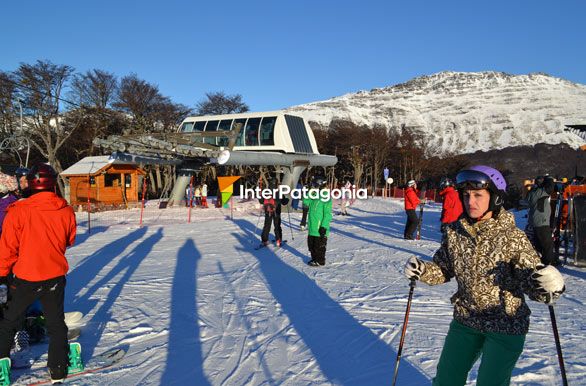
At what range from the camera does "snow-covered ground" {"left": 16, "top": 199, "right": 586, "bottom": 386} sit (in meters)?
4.18

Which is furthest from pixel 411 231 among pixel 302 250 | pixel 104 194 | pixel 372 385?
pixel 104 194

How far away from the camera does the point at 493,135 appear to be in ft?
379

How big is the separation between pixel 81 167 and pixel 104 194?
2.01m

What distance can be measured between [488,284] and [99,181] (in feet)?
84.8

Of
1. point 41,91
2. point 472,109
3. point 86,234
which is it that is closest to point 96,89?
point 41,91

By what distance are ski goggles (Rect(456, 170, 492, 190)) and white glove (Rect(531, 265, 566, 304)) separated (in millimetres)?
564

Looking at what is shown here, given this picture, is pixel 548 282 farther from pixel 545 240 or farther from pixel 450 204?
pixel 450 204

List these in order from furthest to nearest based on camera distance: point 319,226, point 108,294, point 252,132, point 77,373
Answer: point 252,132 < point 319,226 < point 108,294 < point 77,373

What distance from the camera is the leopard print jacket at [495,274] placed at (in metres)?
2.53

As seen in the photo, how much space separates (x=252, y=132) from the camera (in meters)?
25.7

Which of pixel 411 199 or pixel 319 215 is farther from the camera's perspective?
pixel 411 199

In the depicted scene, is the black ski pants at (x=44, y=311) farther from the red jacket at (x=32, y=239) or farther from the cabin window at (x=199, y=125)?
the cabin window at (x=199, y=125)

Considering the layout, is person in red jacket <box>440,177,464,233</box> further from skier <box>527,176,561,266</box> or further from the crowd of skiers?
the crowd of skiers

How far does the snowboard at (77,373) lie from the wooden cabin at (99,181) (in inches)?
848
